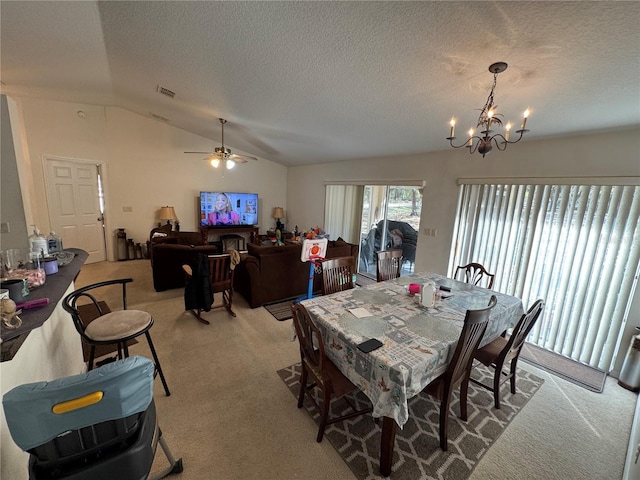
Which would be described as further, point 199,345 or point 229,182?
point 229,182

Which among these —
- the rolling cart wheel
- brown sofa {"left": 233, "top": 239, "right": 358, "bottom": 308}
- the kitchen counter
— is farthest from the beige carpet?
the kitchen counter

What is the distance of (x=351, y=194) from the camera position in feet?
18.5

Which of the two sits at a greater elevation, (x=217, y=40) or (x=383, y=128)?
(x=217, y=40)

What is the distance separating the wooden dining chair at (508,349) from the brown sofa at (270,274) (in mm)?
2421

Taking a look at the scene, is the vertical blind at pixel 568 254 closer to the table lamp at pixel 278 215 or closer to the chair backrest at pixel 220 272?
the chair backrest at pixel 220 272

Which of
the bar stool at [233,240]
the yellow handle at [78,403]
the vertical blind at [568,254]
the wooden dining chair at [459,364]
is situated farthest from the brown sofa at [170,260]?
the vertical blind at [568,254]

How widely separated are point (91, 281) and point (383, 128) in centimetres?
522

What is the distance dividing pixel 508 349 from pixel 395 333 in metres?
0.94

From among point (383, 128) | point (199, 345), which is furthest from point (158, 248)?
point (383, 128)

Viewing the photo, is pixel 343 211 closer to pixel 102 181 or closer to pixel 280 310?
pixel 280 310

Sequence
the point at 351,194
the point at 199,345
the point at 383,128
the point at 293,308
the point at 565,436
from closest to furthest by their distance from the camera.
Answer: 1. the point at 293,308
2. the point at 565,436
3. the point at 199,345
4. the point at 383,128
5. the point at 351,194

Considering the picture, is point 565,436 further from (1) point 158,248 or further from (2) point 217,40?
(1) point 158,248

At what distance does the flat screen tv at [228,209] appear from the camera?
634 centimetres

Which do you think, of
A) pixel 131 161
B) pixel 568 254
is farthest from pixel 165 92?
pixel 568 254
